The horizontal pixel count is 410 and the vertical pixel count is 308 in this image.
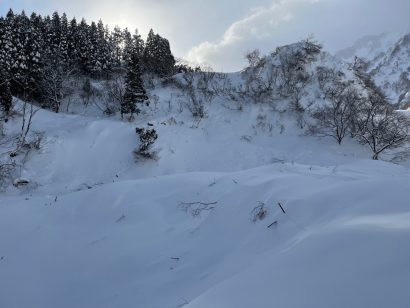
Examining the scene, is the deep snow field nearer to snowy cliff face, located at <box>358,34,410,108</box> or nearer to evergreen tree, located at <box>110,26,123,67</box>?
evergreen tree, located at <box>110,26,123,67</box>

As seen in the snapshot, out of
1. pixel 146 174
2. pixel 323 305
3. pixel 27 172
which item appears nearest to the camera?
pixel 323 305

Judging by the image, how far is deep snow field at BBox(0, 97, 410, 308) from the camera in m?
3.25

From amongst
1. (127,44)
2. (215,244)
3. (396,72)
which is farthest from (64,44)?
(396,72)

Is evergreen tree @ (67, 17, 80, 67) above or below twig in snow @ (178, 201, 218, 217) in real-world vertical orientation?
above

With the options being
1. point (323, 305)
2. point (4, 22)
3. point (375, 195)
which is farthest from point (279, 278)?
point (4, 22)

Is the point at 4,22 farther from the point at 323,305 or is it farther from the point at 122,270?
the point at 323,305

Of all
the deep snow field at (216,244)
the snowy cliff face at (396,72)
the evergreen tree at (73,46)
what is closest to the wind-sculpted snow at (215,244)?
the deep snow field at (216,244)

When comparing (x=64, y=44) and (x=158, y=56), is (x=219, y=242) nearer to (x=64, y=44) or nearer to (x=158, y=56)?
(x=64, y=44)

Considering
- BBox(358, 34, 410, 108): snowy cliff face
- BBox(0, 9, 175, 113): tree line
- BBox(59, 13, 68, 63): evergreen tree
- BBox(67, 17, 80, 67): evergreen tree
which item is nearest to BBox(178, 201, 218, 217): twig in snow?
BBox(0, 9, 175, 113): tree line

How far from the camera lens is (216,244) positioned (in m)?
6.64

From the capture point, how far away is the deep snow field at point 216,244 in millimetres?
3246

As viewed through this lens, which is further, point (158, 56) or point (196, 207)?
point (158, 56)

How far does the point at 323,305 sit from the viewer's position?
9.20 ft

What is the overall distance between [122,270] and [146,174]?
1693 centimetres
